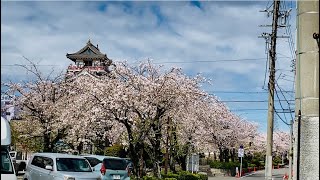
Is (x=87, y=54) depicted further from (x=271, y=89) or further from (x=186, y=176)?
(x=271, y=89)

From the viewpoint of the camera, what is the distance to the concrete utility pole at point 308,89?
249 inches

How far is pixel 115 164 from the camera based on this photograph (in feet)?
64.2

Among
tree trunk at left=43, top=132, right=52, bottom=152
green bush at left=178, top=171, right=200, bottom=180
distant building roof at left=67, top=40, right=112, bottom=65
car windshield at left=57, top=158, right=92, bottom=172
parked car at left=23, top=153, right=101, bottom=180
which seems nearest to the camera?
parked car at left=23, top=153, right=101, bottom=180

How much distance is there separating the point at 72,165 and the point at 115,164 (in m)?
2.90

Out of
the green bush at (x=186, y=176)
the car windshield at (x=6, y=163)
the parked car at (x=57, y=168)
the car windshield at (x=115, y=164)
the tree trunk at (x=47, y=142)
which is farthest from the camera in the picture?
the tree trunk at (x=47, y=142)

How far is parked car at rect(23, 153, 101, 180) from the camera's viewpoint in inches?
626

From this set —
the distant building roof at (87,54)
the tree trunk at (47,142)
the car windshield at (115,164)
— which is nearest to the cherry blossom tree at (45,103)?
the tree trunk at (47,142)


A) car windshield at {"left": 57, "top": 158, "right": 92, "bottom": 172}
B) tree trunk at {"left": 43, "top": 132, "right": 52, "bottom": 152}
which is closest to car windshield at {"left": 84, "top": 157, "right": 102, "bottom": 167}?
car windshield at {"left": 57, "top": 158, "right": 92, "bottom": 172}

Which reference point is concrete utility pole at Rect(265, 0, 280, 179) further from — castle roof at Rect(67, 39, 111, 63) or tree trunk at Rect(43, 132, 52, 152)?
castle roof at Rect(67, 39, 111, 63)

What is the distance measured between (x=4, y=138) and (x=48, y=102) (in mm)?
18256

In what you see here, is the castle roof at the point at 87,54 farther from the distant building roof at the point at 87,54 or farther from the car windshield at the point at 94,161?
the car windshield at the point at 94,161

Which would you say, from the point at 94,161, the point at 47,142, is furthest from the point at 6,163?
the point at 47,142

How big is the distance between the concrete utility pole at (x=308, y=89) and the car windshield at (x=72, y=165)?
11.1 m

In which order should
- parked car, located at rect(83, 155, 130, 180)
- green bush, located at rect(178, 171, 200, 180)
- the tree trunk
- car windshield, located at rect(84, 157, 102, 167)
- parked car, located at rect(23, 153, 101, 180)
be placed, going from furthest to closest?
the tree trunk, green bush, located at rect(178, 171, 200, 180), car windshield, located at rect(84, 157, 102, 167), parked car, located at rect(83, 155, 130, 180), parked car, located at rect(23, 153, 101, 180)
